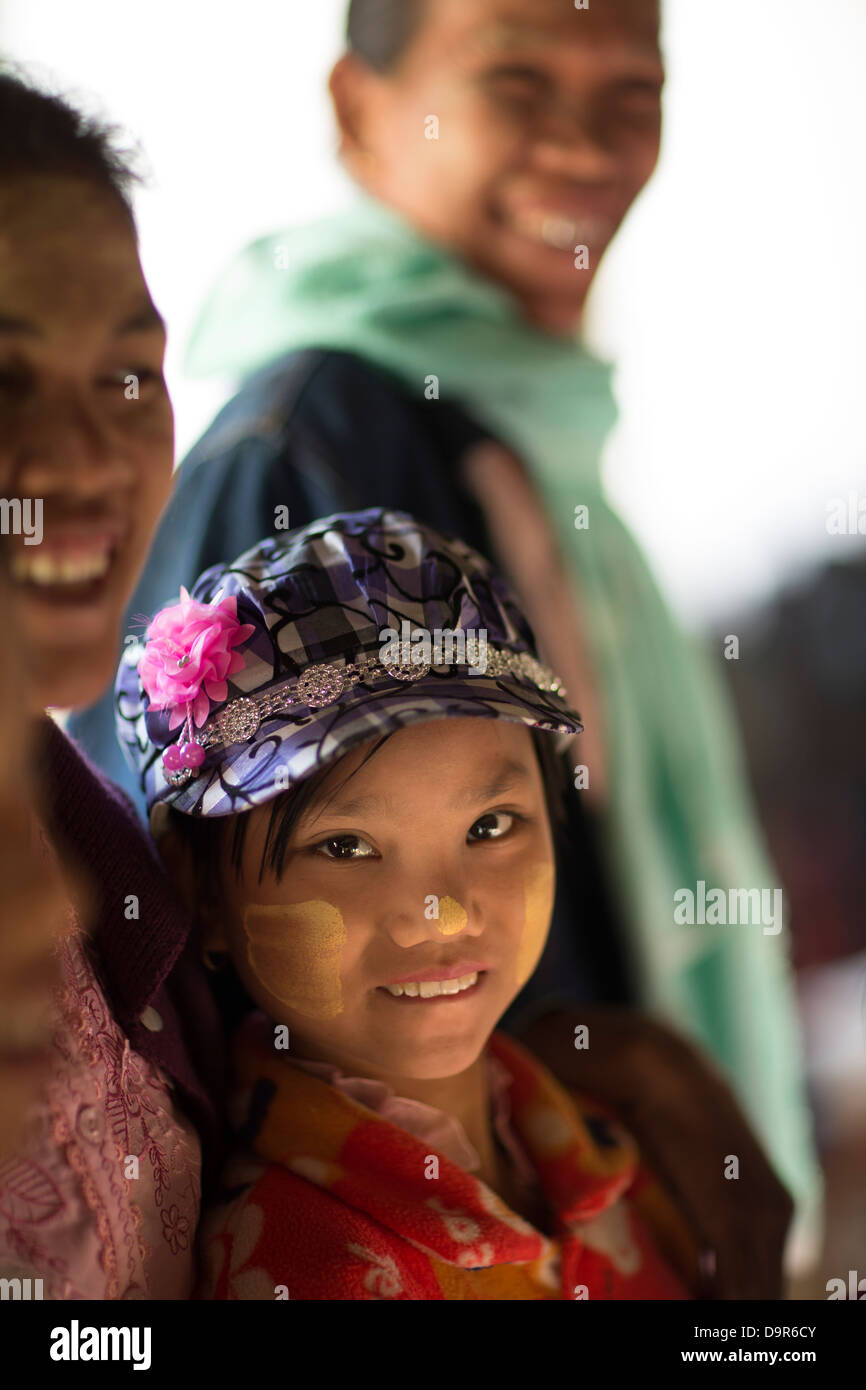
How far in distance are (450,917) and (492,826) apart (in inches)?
2.9

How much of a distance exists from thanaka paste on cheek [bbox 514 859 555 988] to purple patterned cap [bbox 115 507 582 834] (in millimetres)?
87

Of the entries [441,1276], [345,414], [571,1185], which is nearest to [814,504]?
[345,414]

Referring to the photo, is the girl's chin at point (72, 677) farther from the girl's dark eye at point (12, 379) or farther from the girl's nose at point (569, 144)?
the girl's nose at point (569, 144)

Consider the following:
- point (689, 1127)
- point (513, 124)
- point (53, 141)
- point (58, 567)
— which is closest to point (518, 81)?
point (513, 124)

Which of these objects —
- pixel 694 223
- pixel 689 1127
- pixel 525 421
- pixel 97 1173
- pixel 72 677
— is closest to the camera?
pixel 97 1173

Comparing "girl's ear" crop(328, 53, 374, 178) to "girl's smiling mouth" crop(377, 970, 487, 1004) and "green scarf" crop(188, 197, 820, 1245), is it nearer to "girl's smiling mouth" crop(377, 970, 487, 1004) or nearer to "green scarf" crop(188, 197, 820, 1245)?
"green scarf" crop(188, 197, 820, 1245)

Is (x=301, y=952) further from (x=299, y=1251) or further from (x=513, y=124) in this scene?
(x=513, y=124)

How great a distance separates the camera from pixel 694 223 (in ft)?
5.25

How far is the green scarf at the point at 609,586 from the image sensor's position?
1091 millimetres

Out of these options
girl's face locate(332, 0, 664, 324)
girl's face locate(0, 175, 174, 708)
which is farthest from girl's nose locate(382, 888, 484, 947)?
girl's face locate(332, 0, 664, 324)

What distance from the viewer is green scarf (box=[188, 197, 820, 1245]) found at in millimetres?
1091

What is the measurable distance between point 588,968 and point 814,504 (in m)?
0.97

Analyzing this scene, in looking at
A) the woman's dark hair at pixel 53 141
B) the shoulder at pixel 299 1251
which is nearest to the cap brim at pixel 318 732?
the shoulder at pixel 299 1251
